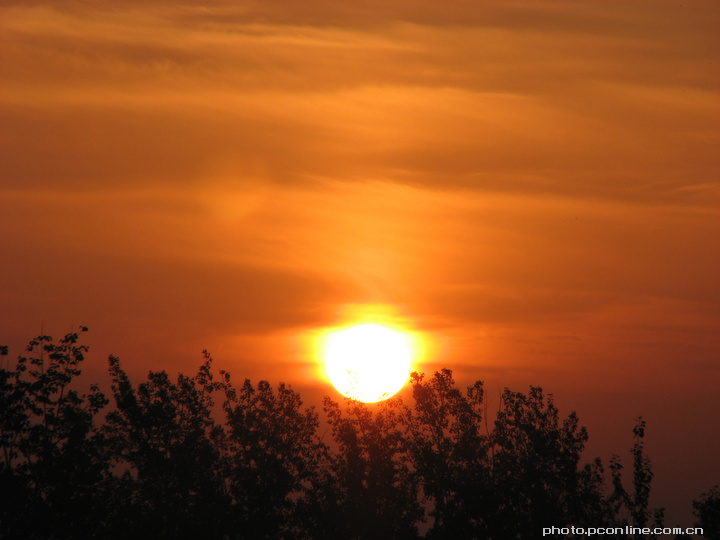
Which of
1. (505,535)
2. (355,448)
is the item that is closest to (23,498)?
(355,448)

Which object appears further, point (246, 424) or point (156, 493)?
point (246, 424)

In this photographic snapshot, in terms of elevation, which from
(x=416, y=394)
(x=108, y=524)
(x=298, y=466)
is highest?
(x=416, y=394)

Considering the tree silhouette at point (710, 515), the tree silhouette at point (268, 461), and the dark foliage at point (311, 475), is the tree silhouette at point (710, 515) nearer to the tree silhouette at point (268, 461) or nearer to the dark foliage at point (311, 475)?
the dark foliage at point (311, 475)

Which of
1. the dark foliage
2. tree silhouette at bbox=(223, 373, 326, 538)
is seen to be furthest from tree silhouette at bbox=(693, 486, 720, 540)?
tree silhouette at bbox=(223, 373, 326, 538)

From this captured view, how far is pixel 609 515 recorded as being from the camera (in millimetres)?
52000

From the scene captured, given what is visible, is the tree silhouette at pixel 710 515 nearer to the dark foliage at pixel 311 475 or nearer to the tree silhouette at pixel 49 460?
the dark foliage at pixel 311 475

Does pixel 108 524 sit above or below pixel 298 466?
below

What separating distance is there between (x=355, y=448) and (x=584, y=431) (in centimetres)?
1495

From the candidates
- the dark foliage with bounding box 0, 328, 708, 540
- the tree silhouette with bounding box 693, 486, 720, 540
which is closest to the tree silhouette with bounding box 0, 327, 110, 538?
the dark foliage with bounding box 0, 328, 708, 540

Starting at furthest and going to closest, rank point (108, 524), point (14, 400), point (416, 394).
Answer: point (416, 394) < point (108, 524) < point (14, 400)

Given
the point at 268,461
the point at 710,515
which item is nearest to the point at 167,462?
the point at 268,461

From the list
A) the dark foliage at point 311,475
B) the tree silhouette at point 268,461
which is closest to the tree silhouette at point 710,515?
the dark foliage at point 311,475

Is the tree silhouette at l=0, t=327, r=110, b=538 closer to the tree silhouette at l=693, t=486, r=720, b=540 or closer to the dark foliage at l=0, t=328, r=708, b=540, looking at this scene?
the dark foliage at l=0, t=328, r=708, b=540

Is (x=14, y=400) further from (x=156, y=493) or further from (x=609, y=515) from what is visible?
(x=609, y=515)
